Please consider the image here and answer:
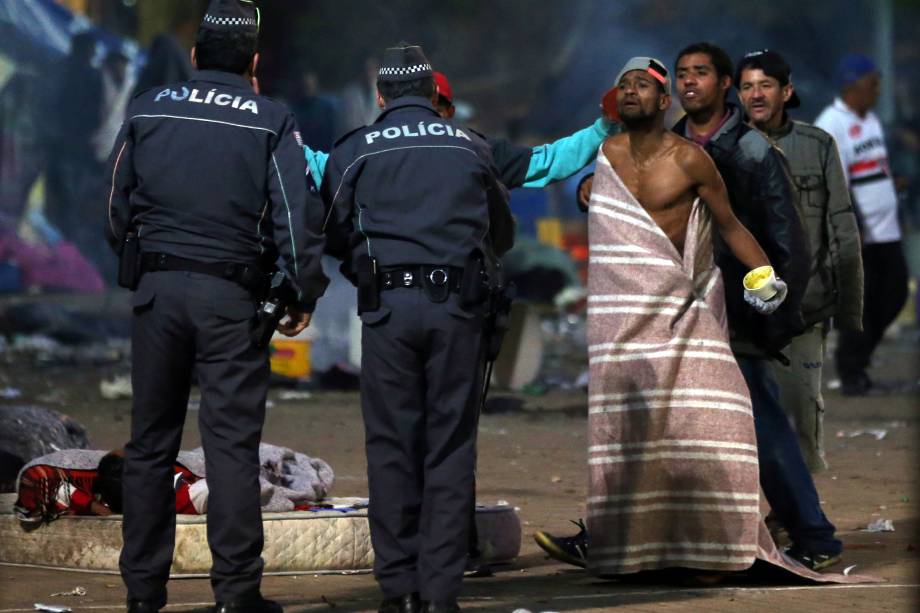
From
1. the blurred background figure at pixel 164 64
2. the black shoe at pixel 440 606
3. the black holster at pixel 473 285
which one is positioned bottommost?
the black shoe at pixel 440 606

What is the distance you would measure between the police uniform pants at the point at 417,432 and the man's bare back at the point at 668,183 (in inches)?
36.3

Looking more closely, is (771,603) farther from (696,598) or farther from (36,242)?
(36,242)

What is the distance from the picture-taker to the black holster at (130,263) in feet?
19.2

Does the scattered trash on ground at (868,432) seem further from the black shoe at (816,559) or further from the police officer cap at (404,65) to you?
the police officer cap at (404,65)

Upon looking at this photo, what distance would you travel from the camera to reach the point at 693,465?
6422 mm

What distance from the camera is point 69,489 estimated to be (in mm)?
7016

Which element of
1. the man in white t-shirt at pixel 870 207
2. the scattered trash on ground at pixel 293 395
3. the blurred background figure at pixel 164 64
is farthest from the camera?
the blurred background figure at pixel 164 64

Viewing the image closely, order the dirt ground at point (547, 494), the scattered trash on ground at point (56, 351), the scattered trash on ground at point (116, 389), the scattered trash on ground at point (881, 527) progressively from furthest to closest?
the scattered trash on ground at point (56, 351) → the scattered trash on ground at point (116, 389) → the scattered trash on ground at point (881, 527) → the dirt ground at point (547, 494)

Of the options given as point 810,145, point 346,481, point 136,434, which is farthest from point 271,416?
point 136,434

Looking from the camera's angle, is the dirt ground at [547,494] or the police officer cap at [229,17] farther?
the dirt ground at [547,494]

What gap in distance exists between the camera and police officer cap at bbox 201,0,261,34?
5.91 metres

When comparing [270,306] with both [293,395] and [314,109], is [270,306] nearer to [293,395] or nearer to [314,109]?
[293,395]

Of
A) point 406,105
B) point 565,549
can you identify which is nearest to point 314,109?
point 565,549

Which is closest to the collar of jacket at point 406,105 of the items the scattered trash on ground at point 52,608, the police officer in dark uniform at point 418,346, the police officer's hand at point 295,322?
the police officer in dark uniform at point 418,346
